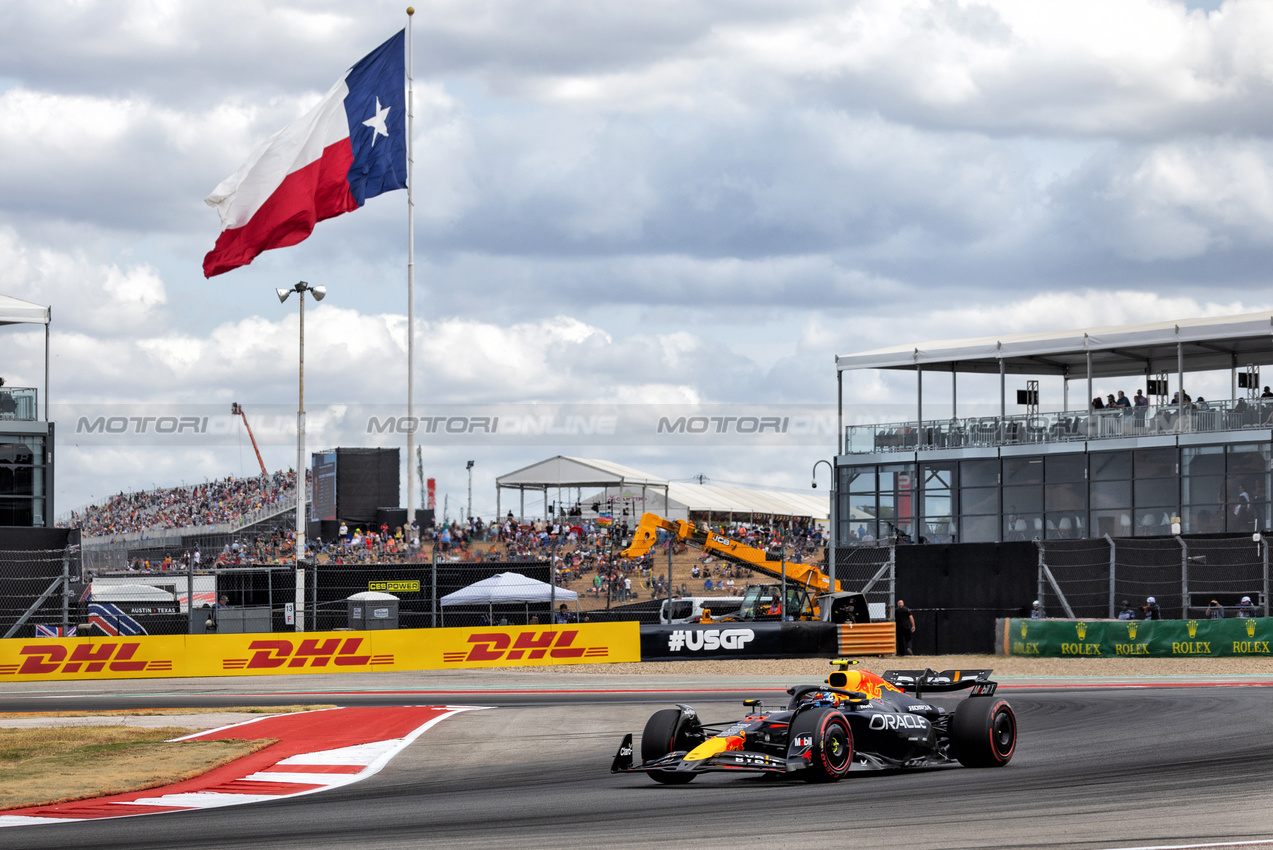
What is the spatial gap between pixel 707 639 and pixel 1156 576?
10790 millimetres

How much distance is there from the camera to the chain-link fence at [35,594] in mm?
29672

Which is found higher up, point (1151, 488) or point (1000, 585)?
point (1151, 488)

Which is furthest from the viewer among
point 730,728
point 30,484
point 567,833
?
point 30,484

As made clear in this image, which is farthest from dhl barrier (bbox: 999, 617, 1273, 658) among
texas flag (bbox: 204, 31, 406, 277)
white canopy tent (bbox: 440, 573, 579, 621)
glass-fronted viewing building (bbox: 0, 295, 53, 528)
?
glass-fronted viewing building (bbox: 0, 295, 53, 528)

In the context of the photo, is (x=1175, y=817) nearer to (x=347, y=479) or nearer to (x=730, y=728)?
(x=730, y=728)

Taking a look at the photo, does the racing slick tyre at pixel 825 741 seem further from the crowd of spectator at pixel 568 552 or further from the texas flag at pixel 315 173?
the crowd of spectator at pixel 568 552

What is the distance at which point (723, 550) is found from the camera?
1453 inches

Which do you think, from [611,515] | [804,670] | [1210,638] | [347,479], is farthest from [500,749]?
[347,479]

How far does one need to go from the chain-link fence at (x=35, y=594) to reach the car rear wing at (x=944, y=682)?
20.1 m

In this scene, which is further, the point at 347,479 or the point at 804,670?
the point at 347,479

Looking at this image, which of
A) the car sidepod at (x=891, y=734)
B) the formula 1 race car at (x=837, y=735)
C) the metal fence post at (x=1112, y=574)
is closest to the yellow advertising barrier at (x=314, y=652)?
the metal fence post at (x=1112, y=574)

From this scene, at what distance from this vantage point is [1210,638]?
3053 centimetres

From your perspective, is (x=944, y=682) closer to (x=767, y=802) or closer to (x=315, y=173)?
(x=767, y=802)

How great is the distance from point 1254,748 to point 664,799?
6.61 meters
